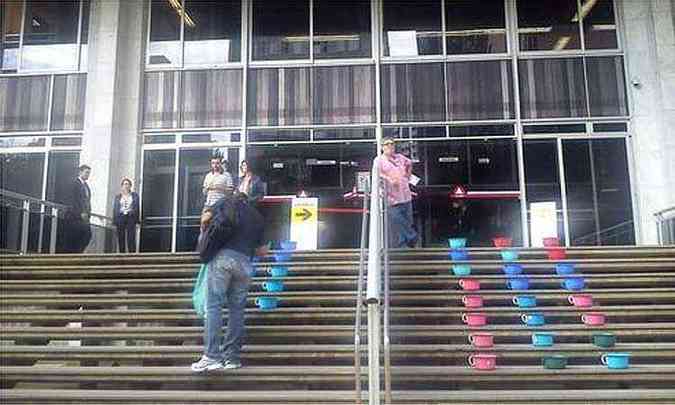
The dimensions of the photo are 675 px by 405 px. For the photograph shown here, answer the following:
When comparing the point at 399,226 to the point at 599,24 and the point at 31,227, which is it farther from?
the point at 599,24

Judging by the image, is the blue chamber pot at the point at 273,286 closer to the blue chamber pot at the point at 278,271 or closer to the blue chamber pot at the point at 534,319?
the blue chamber pot at the point at 278,271

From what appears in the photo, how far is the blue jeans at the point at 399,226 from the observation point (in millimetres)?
8617

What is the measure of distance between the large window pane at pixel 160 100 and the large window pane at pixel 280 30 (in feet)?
6.01

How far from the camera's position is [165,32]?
47.8ft

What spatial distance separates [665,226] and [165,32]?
10.5 metres

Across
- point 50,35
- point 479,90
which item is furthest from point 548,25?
point 50,35

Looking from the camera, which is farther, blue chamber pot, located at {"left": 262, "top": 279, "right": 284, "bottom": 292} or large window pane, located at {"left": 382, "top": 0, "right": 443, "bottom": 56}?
large window pane, located at {"left": 382, "top": 0, "right": 443, "bottom": 56}

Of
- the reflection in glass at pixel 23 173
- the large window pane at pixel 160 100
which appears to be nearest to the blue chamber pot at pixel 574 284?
the large window pane at pixel 160 100

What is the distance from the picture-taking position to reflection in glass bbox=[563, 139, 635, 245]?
1292 cm

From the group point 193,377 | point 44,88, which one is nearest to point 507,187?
point 193,377

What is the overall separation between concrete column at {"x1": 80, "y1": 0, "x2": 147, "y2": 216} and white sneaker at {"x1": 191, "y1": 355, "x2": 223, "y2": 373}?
312 inches

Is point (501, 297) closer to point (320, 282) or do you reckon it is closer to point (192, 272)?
point (320, 282)

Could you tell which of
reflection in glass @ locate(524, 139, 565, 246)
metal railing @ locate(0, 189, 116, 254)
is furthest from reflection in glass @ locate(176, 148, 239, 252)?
reflection in glass @ locate(524, 139, 565, 246)

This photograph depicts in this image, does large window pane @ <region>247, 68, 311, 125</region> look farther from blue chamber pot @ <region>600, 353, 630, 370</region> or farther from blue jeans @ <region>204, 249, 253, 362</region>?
blue chamber pot @ <region>600, 353, 630, 370</region>
